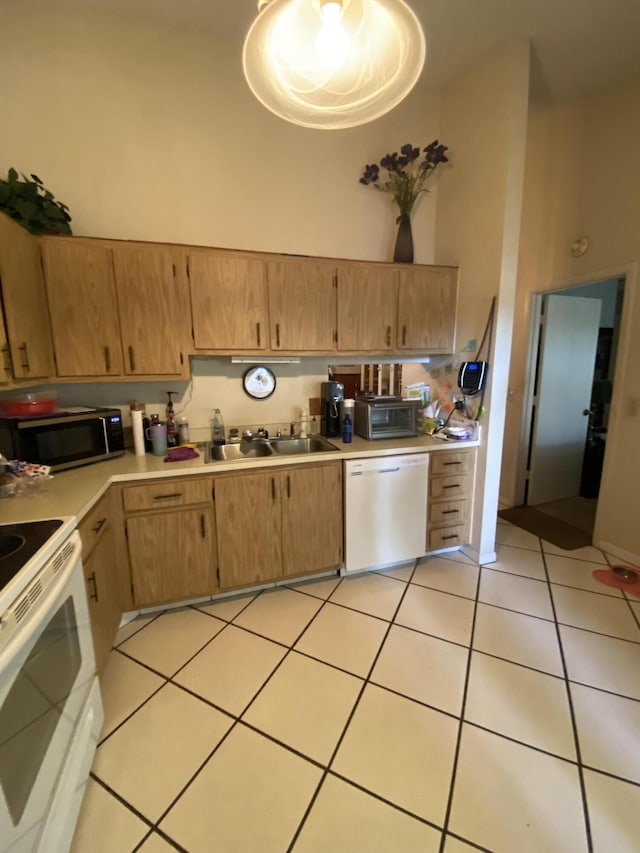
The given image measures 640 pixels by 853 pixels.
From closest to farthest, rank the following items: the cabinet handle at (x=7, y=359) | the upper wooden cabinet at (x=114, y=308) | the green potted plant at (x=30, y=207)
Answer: the cabinet handle at (x=7, y=359)
the green potted plant at (x=30, y=207)
the upper wooden cabinet at (x=114, y=308)

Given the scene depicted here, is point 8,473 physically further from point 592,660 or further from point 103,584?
point 592,660

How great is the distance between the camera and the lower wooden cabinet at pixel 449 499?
8.14 feet

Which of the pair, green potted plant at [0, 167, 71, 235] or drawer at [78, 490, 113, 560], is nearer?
drawer at [78, 490, 113, 560]

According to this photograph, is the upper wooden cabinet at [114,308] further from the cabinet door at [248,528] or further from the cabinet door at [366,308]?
the cabinet door at [366,308]

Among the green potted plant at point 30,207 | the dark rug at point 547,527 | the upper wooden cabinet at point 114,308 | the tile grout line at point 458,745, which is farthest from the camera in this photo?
the dark rug at point 547,527

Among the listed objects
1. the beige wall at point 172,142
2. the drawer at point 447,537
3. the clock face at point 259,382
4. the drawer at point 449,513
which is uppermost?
the beige wall at point 172,142

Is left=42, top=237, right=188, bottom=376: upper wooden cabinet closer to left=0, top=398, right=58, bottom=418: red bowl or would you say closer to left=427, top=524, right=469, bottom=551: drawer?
left=0, top=398, right=58, bottom=418: red bowl

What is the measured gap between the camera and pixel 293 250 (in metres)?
2.60

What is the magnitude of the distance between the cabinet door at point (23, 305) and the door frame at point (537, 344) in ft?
12.0

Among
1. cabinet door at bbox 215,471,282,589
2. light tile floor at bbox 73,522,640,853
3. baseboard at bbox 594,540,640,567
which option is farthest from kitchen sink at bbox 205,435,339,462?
baseboard at bbox 594,540,640,567

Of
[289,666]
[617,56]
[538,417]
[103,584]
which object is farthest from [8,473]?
[617,56]

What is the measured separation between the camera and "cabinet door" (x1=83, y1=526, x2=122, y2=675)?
4.91 feet

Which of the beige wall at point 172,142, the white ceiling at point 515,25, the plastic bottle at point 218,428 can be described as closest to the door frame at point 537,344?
the white ceiling at point 515,25

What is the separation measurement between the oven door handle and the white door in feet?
12.0
